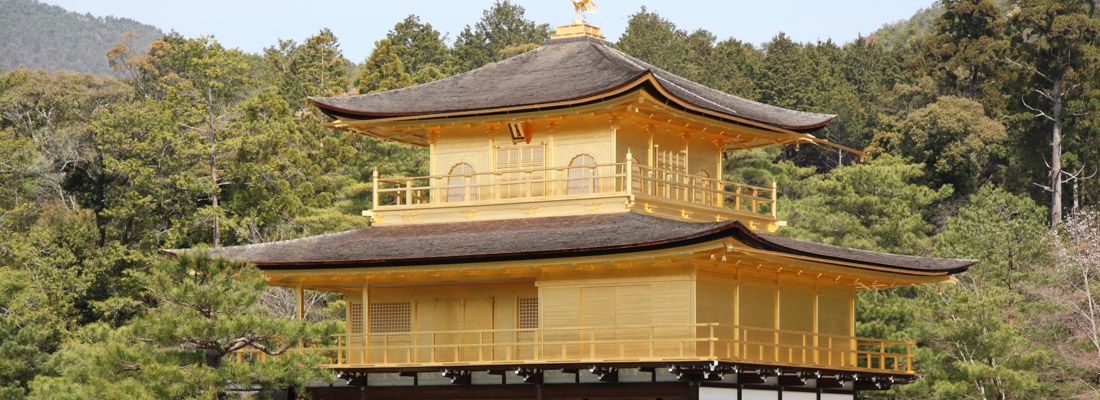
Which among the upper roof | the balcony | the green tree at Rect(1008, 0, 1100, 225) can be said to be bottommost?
the balcony

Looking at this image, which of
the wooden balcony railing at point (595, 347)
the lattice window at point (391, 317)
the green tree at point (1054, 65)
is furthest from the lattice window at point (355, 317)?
the green tree at point (1054, 65)

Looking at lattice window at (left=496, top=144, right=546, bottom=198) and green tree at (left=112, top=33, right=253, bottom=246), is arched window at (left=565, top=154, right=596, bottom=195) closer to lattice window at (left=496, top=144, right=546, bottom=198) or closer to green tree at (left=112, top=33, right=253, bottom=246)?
lattice window at (left=496, top=144, right=546, bottom=198)

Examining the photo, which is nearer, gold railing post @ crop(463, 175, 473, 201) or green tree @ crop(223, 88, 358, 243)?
gold railing post @ crop(463, 175, 473, 201)

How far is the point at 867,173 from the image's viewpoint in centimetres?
5834

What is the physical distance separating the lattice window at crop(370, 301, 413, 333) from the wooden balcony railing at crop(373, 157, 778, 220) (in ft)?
6.68

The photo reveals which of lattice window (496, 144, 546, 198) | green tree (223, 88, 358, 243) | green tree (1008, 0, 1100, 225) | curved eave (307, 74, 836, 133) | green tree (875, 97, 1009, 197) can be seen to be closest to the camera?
curved eave (307, 74, 836, 133)

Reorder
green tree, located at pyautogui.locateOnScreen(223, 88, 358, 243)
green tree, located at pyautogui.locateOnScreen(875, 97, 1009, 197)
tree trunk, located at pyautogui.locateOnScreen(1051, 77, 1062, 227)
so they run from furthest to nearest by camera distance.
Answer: green tree, located at pyautogui.locateOnScreen(875, 97, 1009, 197) < tree trunk, located at pyautogui.locateOnScreen(1051, 77, 1062, 227) < green tree, located at pyautogui.locateOnScreen(223, 88, 358, 243)

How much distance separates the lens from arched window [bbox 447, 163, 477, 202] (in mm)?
37250

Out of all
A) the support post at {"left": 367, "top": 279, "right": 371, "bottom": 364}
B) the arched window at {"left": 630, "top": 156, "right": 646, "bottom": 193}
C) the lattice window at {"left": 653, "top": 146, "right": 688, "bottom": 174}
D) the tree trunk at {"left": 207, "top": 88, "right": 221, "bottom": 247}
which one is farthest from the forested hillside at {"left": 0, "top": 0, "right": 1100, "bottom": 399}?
the lattice window at {"left": 653, "top": 146, "right": 688, "bottom": 174}

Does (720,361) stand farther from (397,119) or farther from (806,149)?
(806,149)

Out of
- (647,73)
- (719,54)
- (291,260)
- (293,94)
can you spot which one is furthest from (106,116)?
(719,54)

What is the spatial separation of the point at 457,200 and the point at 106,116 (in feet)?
80.3

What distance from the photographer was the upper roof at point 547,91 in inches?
1411

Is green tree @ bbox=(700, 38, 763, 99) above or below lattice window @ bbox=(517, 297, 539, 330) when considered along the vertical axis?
above
